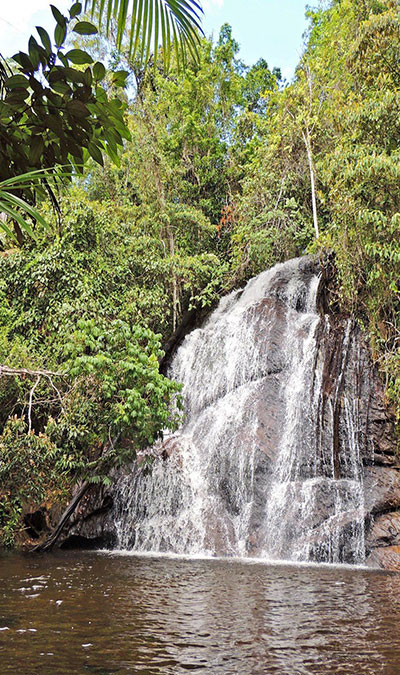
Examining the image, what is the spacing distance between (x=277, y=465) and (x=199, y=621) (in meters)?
5.47

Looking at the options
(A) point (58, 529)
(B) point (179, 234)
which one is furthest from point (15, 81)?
(B) point (179, 234)

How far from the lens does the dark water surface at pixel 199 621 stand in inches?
141

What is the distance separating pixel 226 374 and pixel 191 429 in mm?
1435

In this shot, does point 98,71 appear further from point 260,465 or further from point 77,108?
point 260,465

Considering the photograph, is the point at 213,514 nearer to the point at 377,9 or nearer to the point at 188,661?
the point at 188,661

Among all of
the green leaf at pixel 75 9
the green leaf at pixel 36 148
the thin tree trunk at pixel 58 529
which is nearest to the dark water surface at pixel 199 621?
the thin tree trunk at pixel 58 529

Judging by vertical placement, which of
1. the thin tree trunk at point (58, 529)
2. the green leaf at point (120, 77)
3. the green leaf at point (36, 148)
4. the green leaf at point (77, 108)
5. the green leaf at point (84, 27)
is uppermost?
the green leaf at point (120, 77)

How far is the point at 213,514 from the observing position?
388 inches

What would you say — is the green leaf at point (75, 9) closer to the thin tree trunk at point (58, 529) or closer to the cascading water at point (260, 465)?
the cascading water at point (260, 465)

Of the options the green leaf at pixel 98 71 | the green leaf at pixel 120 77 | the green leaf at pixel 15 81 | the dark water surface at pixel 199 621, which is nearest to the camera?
the green leaf at pixel 15 81

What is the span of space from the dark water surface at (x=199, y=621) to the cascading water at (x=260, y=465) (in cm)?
152

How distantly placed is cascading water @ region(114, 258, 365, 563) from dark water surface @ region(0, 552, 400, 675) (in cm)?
152

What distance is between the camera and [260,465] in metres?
9.95

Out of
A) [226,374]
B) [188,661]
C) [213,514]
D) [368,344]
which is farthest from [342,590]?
[226,374]
